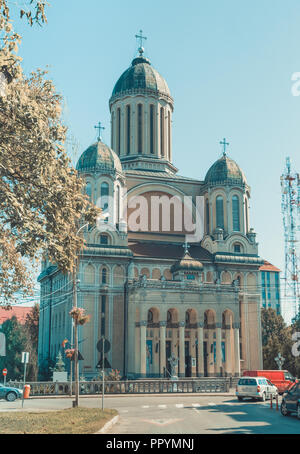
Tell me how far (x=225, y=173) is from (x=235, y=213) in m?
4.87

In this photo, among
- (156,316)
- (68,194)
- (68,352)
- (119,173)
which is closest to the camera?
(68,194)

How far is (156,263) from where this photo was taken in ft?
192

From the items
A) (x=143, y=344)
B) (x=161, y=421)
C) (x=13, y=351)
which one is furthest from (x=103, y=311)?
(x=161, y=421)

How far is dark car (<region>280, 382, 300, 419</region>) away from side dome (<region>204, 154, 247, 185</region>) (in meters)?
43.2

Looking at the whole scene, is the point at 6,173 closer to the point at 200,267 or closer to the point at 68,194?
the point at 68,194

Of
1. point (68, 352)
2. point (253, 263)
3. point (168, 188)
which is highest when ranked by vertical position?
point (168, 188)

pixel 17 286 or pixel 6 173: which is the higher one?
pixel 6 173

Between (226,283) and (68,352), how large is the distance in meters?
33.4

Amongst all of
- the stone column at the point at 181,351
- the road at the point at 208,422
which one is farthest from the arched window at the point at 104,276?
the road at the point at 208,422

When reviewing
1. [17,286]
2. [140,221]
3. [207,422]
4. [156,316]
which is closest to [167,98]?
[140,221]

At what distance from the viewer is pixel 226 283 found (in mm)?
59938

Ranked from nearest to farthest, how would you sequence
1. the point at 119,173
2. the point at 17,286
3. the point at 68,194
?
the point at 68,194, the point at 17,286, the point at 119,173

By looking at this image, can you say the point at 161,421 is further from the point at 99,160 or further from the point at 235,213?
the point at 235,213

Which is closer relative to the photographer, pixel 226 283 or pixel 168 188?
pixel 226 283
